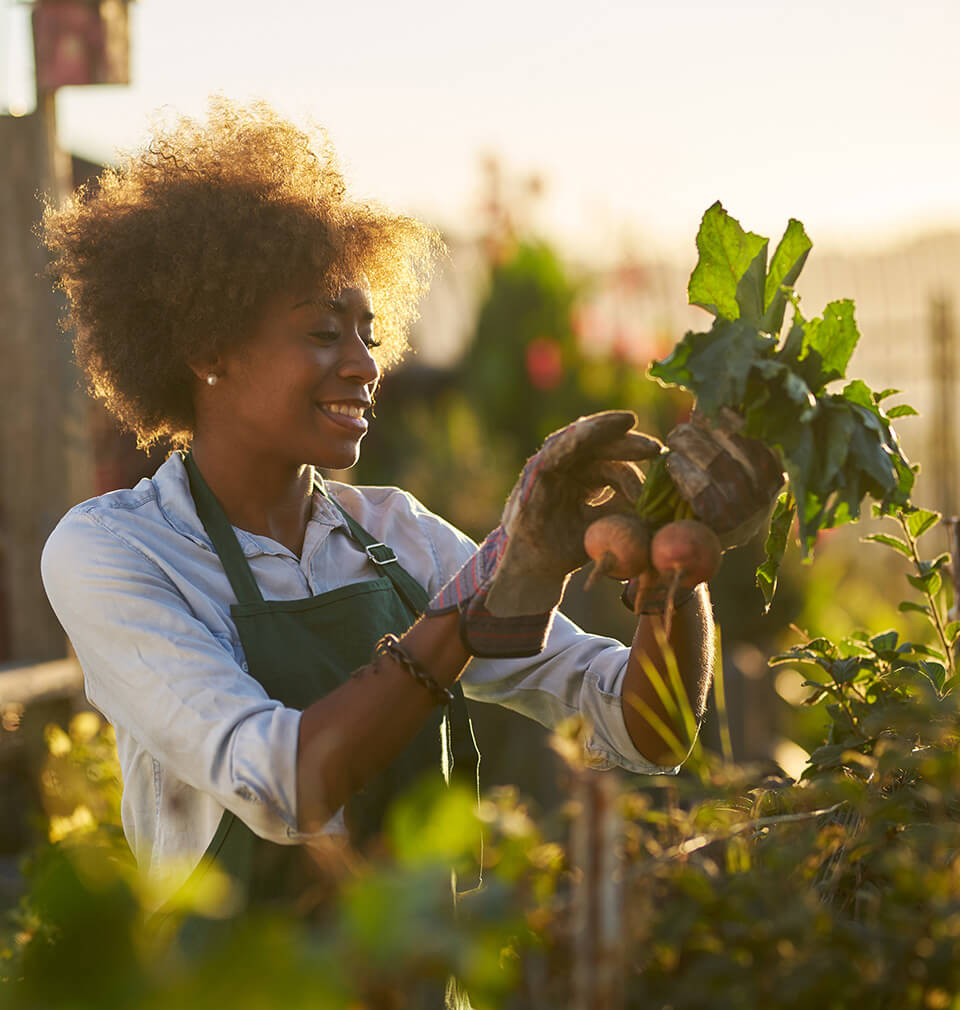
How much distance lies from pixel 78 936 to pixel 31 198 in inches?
148

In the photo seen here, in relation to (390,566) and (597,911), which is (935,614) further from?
(597,911)

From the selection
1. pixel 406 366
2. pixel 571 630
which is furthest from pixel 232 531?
pixel 406 366

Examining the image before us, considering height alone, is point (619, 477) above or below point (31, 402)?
above

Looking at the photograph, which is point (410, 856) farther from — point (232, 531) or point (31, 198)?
point (31, 198)

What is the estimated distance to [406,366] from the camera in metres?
8.34

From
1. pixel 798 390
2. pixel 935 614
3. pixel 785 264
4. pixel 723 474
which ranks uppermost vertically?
pixel 785 264

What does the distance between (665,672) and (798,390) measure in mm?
639

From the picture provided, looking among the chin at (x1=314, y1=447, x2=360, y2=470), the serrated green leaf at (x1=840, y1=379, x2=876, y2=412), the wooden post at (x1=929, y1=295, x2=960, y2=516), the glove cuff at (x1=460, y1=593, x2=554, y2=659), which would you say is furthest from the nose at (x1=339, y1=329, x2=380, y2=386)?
the wooden post at (x1=929, y1=295, x2=960, y2=516)

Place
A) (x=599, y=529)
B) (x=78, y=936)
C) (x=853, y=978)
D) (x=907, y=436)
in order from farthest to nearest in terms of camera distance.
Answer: (x=907, y=436)
(x=599, y=529)
(x=853, y=978)
(x=78, y=936)

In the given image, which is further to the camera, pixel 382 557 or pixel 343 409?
pixel 382 557

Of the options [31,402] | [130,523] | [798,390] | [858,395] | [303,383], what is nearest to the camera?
[798,390]

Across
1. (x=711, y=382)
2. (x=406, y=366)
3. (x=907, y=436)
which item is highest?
(x=711, y=382)

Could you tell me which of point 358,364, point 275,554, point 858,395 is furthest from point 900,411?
point 275,554

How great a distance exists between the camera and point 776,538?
159cm
